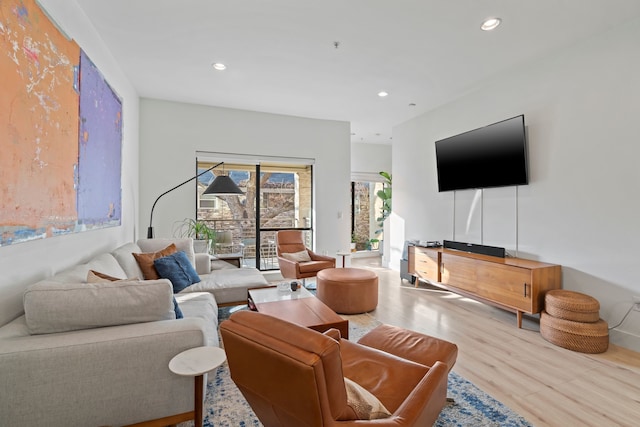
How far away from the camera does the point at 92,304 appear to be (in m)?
1.43

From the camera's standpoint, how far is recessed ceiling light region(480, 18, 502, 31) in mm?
2703

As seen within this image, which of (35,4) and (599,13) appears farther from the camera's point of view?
(599,13)

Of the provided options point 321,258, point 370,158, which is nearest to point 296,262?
point 321,258

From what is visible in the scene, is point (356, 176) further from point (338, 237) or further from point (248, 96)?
point (248, 96)

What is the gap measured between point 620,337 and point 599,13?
288 centimetres

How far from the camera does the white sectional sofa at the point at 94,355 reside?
1239 millimetres

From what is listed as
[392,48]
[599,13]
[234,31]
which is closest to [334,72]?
[392,48]

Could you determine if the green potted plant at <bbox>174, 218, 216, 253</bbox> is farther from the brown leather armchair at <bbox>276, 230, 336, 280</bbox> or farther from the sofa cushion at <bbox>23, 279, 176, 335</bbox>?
the sofa cushion at <bbox>23, 279, 176, 335</bbox>

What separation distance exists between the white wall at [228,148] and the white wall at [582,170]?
244cm

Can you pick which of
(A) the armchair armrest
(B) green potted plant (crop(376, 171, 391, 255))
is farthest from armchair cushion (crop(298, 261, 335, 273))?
(B) green potted plant (crop(376, 171, 391, 255))

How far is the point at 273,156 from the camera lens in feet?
17.6

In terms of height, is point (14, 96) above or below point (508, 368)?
above

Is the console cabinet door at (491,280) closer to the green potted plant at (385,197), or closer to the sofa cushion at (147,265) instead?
the green potted plant at (385,197)

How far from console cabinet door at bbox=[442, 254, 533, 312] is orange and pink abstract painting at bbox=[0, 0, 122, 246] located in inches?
159
